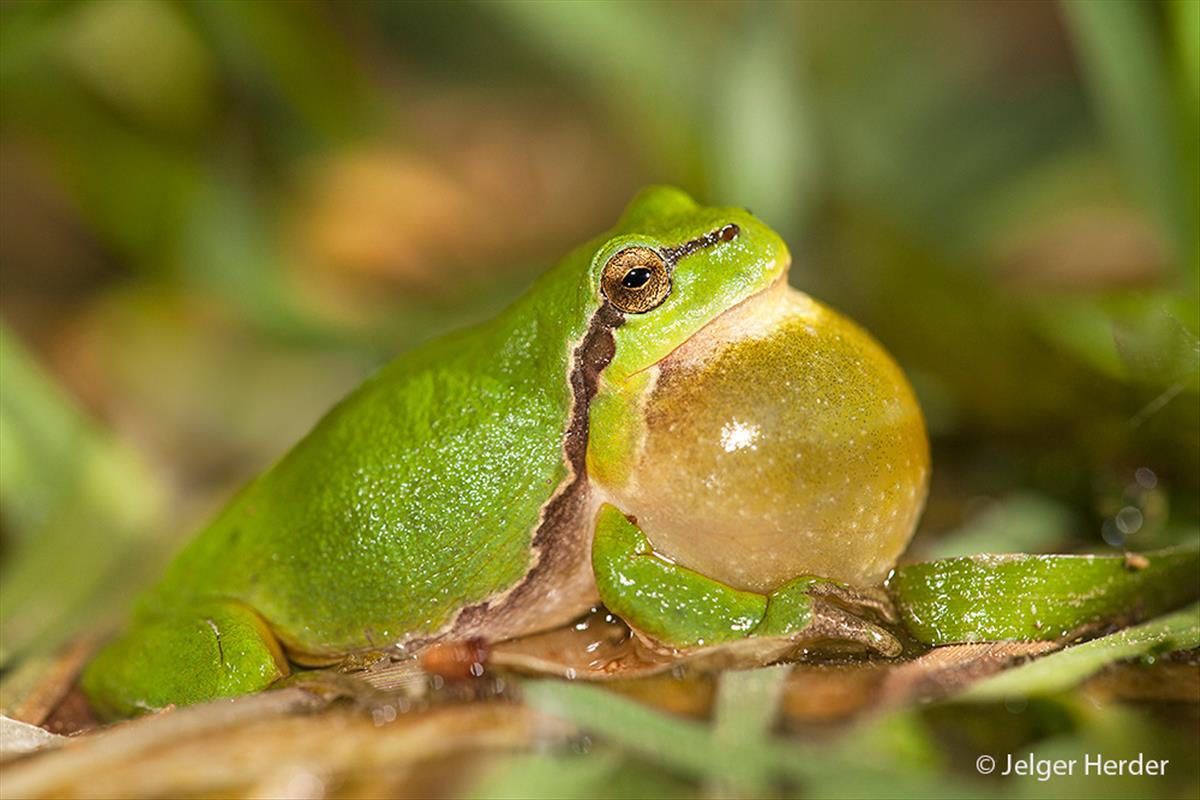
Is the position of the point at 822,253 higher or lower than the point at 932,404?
higher

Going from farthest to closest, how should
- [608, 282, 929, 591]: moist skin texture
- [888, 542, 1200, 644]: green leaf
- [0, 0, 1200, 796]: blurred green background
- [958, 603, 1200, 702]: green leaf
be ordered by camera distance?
[0, 0, 1200, 796]: blurred green background < [608, 282, 929, 591]: moist skin texture < [888, 542, 1200, 644]: green leaf < [958, 603, 1200, 702]: green leaf

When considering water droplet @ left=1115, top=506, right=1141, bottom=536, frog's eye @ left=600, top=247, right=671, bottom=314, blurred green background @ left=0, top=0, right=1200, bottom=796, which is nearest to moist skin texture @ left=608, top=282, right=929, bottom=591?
frog's eye @ left=600, top=247, right=671, bottom=314

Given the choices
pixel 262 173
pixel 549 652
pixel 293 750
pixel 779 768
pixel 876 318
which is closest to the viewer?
pixel 779 768

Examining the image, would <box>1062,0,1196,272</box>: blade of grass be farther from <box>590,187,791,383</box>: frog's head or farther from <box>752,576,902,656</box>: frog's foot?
<box>752,576,902,656</box>: frog's foot

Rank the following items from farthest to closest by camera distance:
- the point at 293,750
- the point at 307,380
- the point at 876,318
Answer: the point at 307,380
the point at 876,318
the point at 293,750

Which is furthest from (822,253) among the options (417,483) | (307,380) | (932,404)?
(417,483)

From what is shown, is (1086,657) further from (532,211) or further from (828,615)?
(532,211)

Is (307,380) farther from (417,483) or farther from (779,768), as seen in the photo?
(779,768)

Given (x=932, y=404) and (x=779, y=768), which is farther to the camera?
(x=932, y=404)
